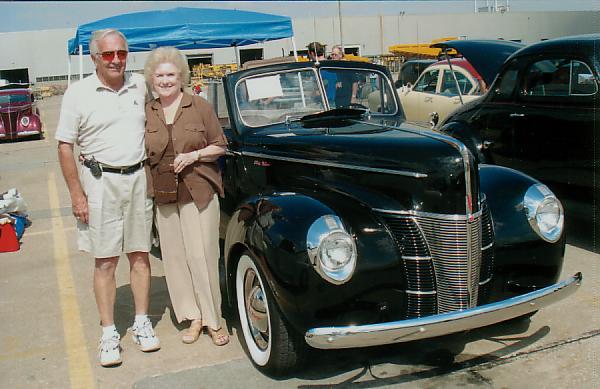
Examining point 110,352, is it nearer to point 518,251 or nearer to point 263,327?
point 263,327

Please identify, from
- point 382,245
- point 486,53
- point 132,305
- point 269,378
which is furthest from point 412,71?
point 269,378

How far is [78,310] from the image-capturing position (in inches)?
180

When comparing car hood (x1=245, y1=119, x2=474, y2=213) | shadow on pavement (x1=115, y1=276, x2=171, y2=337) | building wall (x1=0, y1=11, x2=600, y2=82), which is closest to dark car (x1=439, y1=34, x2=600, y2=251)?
car hood (x1=245, y1=119, x2=474, y2=213)

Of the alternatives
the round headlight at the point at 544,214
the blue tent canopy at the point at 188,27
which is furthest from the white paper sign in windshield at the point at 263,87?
the blue tent canopy at the point at 188,27

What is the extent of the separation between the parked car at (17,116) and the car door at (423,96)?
1144 cm

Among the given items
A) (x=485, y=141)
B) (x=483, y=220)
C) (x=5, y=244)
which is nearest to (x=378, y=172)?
(x=483, y=220)

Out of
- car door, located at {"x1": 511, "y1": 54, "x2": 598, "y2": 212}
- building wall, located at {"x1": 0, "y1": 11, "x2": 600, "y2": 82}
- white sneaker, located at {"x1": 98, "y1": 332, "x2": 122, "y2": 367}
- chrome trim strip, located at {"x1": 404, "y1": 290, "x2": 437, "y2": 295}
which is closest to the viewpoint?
chrome trim strip, located at {"x1": 404, "y1": 290, "x2": 437, "y2": 295}

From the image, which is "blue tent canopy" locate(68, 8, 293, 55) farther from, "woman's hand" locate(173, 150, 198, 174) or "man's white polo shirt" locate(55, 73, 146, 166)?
"woman's hand" locate(173, 150, 198, 174)

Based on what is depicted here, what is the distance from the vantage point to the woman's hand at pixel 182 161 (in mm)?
3590

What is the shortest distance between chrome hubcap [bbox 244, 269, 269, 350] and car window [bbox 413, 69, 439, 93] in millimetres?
8481

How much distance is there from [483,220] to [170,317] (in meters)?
2.43

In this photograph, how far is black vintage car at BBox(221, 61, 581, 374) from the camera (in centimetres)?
292

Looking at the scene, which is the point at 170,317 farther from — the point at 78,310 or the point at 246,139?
the point at 246,139

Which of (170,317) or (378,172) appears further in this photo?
(170,317)
